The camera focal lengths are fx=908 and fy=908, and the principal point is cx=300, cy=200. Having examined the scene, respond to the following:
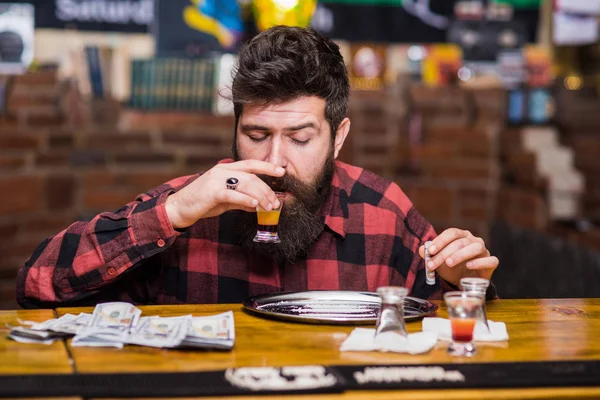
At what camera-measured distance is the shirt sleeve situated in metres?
2.05

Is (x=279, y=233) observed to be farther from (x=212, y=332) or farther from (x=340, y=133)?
(x=212, y=332)

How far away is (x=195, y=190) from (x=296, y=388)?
28.8 inches

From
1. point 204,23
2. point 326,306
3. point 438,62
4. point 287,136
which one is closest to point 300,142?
point 287,136

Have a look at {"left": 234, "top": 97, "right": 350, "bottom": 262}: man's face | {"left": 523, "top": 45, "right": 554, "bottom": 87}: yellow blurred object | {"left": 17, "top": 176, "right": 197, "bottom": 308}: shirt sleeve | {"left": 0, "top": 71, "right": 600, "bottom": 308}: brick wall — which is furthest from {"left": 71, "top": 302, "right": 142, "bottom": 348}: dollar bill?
{"left": 523, "top": 45, "right": 554, "bottom": 87}: yellow blurred object

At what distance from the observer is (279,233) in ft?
7.27

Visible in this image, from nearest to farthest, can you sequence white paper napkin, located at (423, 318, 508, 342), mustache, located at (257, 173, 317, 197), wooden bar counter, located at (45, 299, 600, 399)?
wooden bar counter, located at (45, 299, 600, 399)
white paper napkin, located at (423, 318, 508, 342)
mustache, located at (257, 173, 317, 197)

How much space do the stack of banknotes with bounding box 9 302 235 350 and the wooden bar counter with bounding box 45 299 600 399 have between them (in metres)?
0.02

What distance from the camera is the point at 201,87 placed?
5.65 meters

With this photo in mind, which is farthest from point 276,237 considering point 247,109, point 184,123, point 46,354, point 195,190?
point 184,123

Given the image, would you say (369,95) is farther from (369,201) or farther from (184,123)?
(369,201)

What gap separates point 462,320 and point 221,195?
620mm

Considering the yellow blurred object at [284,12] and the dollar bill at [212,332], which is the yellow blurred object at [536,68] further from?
the dollar bill at [212,332]

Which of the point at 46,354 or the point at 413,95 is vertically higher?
the point at 413,95

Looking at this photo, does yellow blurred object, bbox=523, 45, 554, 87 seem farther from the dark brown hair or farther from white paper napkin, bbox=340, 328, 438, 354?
white paper napkin, bbox=340, 328, 438, 354
